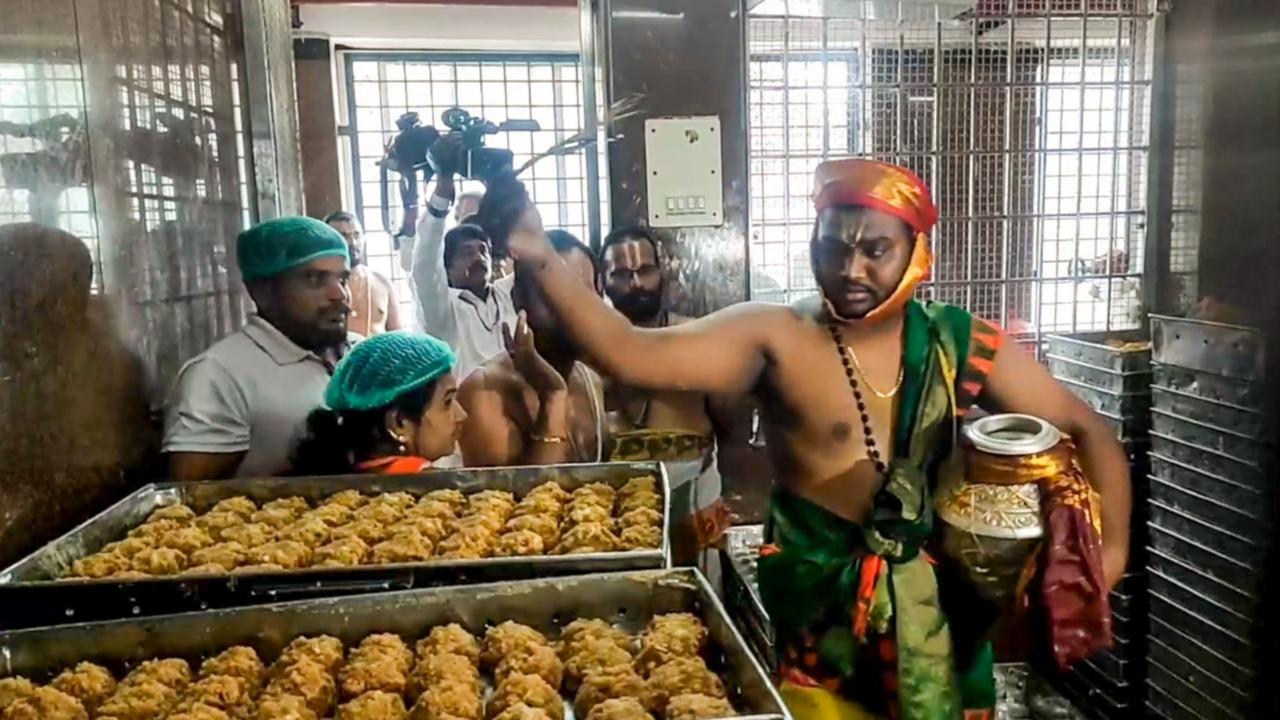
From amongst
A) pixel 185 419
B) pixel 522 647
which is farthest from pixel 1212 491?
pixel 185 419

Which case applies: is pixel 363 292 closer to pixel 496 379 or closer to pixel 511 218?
pixel 496 379

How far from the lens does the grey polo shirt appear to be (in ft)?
5.89

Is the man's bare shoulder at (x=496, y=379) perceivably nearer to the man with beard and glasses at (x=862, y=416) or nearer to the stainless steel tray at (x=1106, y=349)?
the man with beard and glasses at (x=862, y=416)

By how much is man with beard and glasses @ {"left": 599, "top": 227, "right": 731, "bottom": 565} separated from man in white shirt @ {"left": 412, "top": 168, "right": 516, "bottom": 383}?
2.01 ft

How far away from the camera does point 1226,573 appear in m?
1.85

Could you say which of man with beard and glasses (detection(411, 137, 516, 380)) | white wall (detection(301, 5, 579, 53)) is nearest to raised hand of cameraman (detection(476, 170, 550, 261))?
man with beard and glasses (detection(411, 137, 516, 380))

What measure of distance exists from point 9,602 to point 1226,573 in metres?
2.09

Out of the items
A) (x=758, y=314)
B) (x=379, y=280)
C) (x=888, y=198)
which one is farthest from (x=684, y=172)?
(x=379, y=280)

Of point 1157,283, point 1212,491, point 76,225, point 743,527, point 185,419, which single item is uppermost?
point 76,225

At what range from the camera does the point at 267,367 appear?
189 centimetres

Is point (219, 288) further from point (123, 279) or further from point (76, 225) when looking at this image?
point (76, 225)

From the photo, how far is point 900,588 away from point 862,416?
0.98 feet

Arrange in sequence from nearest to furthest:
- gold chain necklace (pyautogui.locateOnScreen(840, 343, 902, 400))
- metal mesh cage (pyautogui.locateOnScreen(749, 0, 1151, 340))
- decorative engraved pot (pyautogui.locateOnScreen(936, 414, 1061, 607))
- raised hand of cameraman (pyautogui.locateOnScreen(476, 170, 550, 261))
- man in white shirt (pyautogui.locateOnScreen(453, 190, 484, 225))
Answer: decorative engraved pot (pyautogui.locateOnScreen(936, 414, 1061, 607)) < raised hand of cameraman (pyautogui.locateOnScreen(476, 170, 550, 261)) < gold chain necklace (pyautogui.locateOnScreen(840, 343, 902, 400)) < metal mesh cage (pyautogui.locateOnScreen(749, 0, 1151, 340)) < man in white shirt (pyautogui.locateOnScreen(453, 190, 484, 225))

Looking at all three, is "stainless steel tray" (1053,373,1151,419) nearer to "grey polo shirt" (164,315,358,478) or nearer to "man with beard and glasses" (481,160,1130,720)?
"man with beard and glasses" (481,160,1130,720)
